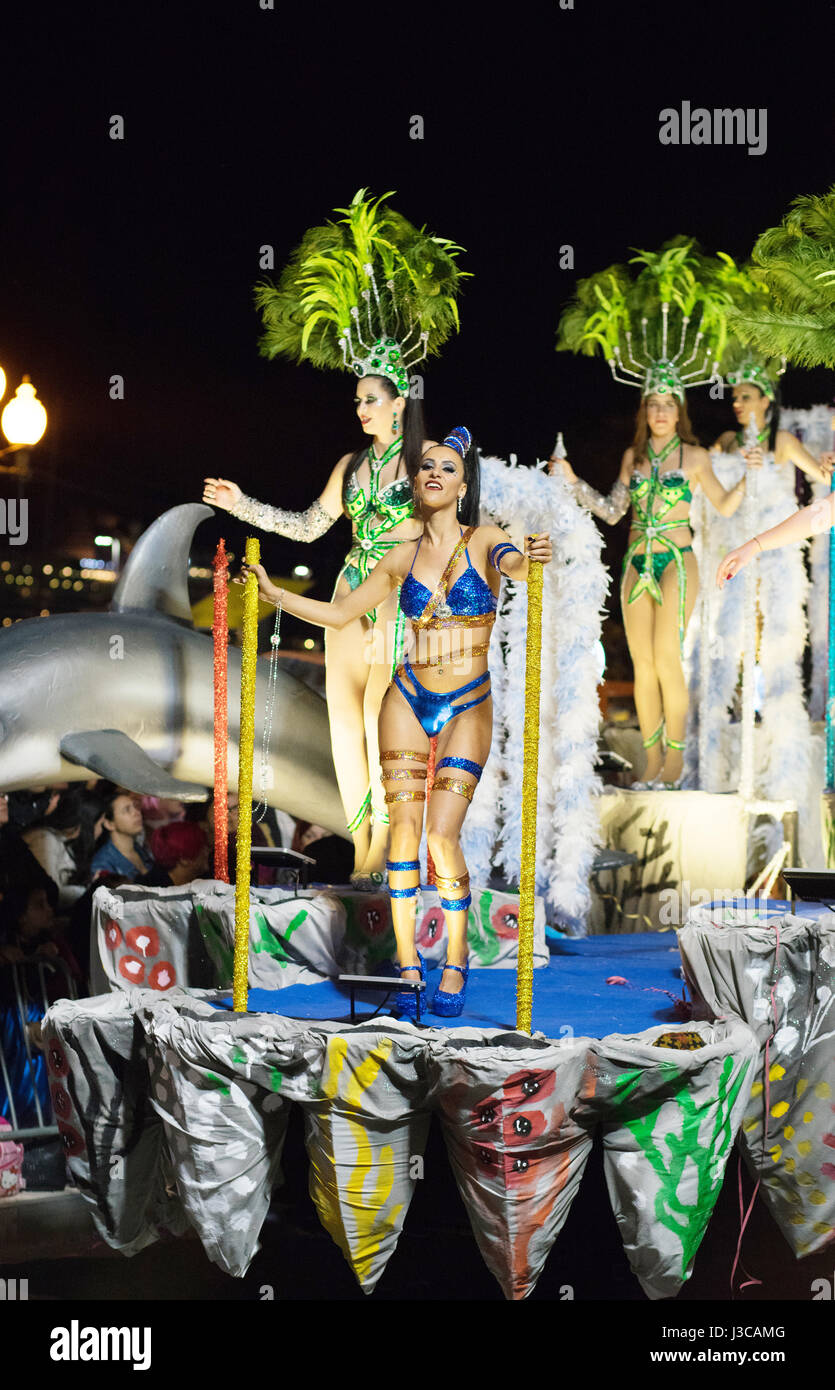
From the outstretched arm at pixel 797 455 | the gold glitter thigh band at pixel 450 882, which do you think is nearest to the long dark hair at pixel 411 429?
the gold glitter thigh band at pixel 450 882

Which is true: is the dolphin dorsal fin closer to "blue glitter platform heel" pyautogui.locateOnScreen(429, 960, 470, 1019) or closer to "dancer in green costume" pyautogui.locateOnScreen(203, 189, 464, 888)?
"dancer in green costume" pyautogui.locateOnScreen(203, 189, 464, 888)

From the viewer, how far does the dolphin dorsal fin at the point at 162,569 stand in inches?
237

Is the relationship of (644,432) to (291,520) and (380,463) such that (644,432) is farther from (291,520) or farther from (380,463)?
(291,520)

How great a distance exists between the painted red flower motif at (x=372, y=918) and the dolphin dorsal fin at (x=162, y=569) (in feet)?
7.14

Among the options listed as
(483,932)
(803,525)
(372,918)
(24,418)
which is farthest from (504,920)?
(24,418)

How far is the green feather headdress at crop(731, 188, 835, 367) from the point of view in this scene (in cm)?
514

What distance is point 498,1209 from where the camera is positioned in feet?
10.2

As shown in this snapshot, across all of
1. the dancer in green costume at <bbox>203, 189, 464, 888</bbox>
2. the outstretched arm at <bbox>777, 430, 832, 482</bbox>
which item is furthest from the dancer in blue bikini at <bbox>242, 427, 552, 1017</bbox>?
the outstretched arm at <bbox>777, 430, 832, 482</bbox>

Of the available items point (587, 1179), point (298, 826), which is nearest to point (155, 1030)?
point (587, 1179)

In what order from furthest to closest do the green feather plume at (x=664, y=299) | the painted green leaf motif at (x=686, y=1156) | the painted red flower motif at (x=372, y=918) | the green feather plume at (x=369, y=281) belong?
the green feather plume at (x=664, y=299) < the green feather plume at (x=369, y=281) < the painted red flower motif at (x=372, y=918) < the painted green leaf motif at (x=686, y=1156)

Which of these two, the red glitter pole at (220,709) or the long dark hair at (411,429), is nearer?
the red glitter pole at (220,709)

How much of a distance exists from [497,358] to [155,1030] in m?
4.10

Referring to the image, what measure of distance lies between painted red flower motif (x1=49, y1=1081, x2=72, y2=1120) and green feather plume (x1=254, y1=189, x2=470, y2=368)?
2.67 m

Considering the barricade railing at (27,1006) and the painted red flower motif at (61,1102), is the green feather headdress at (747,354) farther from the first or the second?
the painted red flower motif at (61,1102)
